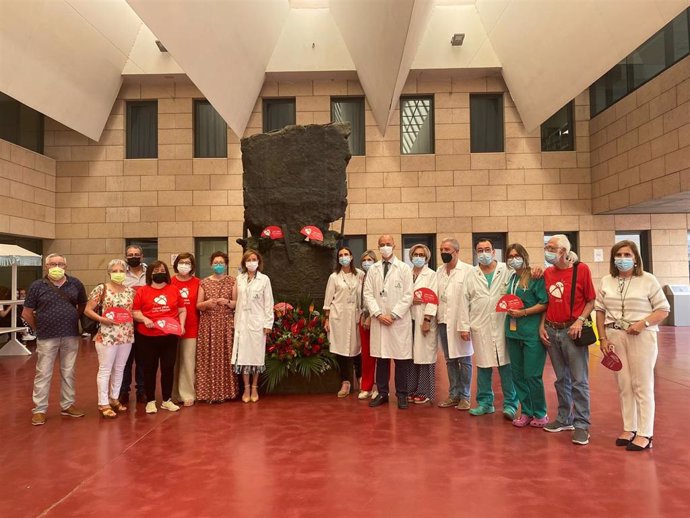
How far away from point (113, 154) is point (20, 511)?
10.5m

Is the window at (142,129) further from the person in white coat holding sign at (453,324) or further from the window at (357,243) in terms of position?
the person in white coat holding sign at (453,324)

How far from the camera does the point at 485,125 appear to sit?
11703mm

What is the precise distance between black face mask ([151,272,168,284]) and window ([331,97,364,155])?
788cm

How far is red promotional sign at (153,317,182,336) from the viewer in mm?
4352

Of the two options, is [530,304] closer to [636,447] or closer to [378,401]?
[636,447]

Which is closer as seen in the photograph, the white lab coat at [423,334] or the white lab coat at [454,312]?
the white lab coat at [454,312]

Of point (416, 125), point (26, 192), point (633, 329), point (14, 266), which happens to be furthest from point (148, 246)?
point (633, 329)

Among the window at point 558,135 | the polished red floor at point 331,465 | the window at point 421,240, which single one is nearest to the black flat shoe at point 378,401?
the polished red floor at point 331,465

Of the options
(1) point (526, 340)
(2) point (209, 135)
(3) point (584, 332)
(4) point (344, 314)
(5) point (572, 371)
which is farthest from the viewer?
(2) point (209, 135)

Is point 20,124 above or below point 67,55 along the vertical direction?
below

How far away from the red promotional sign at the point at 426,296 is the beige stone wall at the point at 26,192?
9473 millimetres

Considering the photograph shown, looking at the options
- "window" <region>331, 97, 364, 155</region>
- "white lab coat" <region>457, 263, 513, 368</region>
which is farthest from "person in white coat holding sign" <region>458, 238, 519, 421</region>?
"window" <region>331, 97, 364, 155</region>

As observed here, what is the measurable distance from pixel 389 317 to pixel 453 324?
0.61 metres

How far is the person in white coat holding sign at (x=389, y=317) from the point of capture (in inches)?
179
